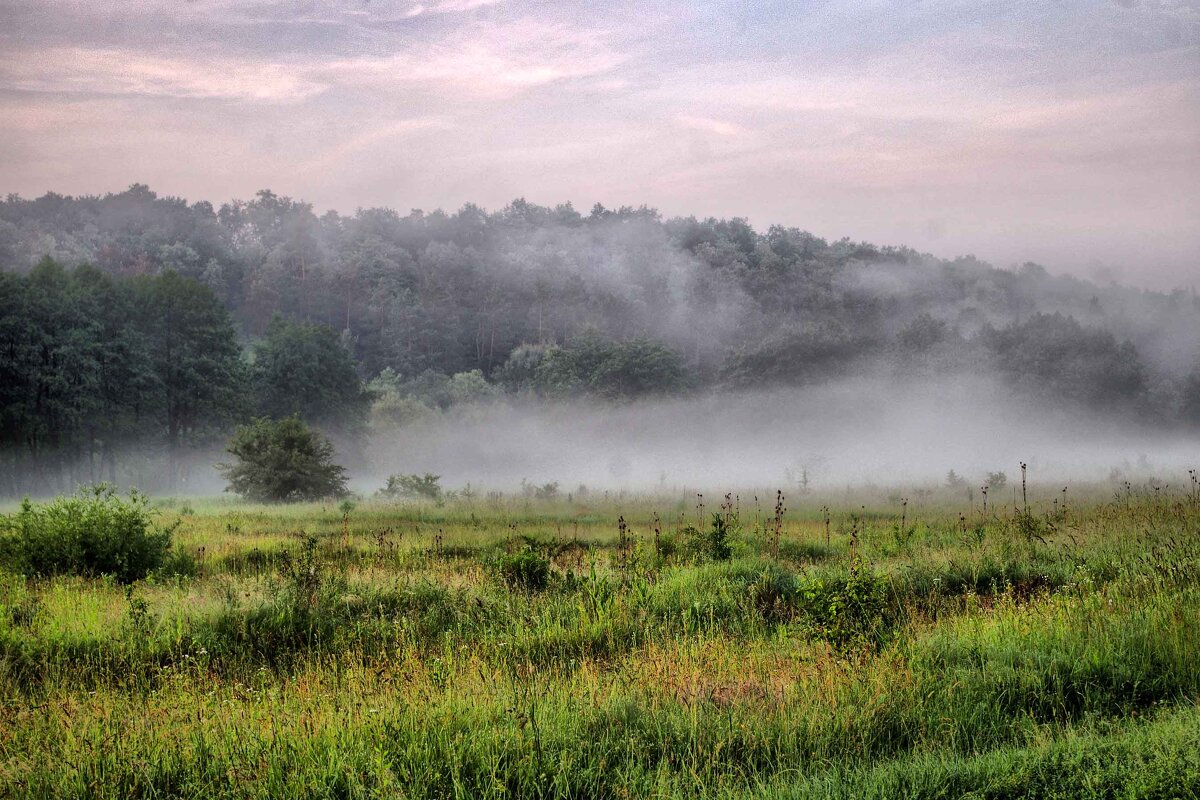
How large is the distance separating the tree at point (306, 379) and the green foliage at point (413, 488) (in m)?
29.1

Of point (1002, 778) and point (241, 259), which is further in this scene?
point (241, 259)

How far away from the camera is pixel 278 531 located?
22.5 meters

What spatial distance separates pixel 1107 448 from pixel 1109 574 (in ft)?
175

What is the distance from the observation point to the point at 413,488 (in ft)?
130

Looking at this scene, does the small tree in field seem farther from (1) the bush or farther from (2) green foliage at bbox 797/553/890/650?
(2) green foliage at bbox 797/553/890/650

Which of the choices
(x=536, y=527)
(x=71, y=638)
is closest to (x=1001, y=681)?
(x=71, y=638)

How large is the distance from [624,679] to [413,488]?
109 ft

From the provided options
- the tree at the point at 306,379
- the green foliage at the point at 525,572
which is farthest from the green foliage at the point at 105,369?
A: the green foliage at the point at 525,572

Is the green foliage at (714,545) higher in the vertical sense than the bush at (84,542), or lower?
lower

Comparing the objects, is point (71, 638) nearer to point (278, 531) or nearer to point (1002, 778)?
point (1002, 778)

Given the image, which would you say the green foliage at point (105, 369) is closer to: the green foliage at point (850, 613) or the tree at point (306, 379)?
the tree at point (306, 379)

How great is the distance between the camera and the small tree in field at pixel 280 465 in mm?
37844

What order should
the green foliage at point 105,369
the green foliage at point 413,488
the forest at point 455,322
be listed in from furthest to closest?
the forest at point 455,322
the green foliage at point 105,369
the green foliage at point 413,488

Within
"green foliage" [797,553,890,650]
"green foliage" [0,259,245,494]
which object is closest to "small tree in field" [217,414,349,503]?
"green foliage" [0,259,245,494]
